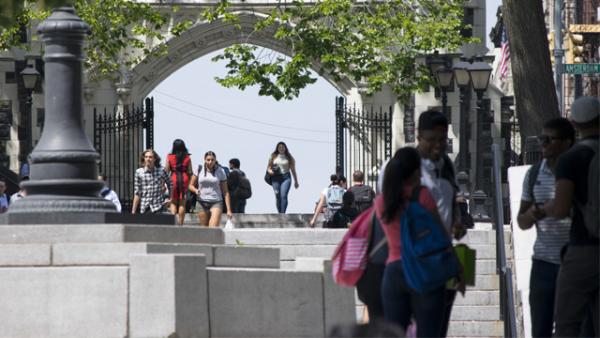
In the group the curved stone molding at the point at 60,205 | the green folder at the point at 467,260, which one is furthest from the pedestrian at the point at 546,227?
the curved stone molding at the point at 60,205

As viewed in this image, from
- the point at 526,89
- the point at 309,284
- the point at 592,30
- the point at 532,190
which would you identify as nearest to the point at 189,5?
the point at 592,30

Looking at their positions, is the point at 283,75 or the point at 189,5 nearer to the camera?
the point at 283,75

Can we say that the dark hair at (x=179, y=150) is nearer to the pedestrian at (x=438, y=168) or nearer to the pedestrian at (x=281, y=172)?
the pedestrian at (x=281, y=172)

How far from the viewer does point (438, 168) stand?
11.8 meters

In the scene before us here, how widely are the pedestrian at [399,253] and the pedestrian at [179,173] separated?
14318 mm

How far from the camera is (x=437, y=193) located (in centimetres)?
1159

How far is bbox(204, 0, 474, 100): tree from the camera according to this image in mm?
31295

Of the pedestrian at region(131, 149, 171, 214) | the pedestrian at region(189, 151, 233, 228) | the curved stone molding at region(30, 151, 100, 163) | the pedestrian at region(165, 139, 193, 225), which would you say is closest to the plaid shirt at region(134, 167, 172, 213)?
the pedestrian at region(131, 149, 171, 214)

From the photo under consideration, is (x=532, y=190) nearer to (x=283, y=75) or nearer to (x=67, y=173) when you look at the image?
(x=67, y=173)

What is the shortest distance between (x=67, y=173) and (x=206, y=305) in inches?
91.9

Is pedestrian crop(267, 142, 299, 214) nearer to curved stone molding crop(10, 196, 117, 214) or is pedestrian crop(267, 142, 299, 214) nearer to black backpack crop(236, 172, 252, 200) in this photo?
black backpack crop(236, 172, 252, 200)

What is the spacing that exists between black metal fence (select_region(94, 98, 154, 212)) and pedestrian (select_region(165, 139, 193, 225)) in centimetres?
1037

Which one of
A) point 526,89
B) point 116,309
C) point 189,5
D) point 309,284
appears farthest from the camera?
point 189,5

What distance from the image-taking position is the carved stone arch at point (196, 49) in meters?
43.3
